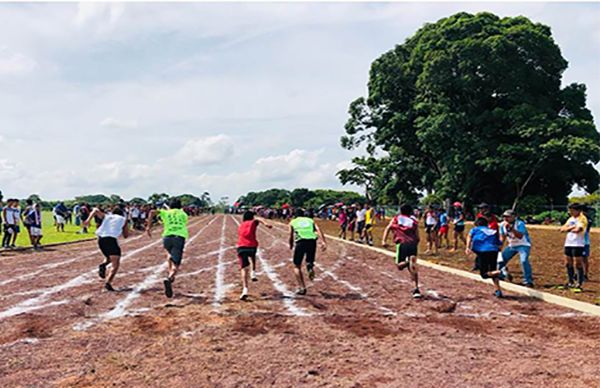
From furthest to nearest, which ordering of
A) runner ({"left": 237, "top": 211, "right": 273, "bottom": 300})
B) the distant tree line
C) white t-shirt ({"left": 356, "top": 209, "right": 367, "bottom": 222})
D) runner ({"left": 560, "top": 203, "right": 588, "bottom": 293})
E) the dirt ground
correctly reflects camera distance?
the distant tree line, white t-shirt ({"left": 356, "top": 209, "right": 367, "bottom": 222}), the dirt ground, runner ({"left": 560, "top": 203, "right": 588, "bottom": 293}), runner ({"left": 237, "top": 211, "right": 273, "bottom": 300})

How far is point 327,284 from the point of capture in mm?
11789

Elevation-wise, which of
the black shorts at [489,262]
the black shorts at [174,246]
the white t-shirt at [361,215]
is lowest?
the black shorts at [489,262]

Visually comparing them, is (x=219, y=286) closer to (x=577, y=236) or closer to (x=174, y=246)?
(x=174, y=246)

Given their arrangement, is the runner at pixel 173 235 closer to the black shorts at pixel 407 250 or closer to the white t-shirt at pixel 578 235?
the black shorts at pixel 407 250

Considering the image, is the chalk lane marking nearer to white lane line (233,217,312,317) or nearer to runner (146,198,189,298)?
runner (146,198,189,298)

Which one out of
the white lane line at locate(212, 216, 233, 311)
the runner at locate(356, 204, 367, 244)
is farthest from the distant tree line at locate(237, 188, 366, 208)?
the white lane line at locate(212, 216, 233, 311)

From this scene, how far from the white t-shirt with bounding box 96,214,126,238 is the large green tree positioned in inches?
1193

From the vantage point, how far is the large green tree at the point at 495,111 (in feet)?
119

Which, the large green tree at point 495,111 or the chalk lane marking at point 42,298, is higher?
the large green tree at point 495,111

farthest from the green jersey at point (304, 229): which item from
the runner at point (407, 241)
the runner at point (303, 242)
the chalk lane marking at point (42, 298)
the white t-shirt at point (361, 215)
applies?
the white t-shirt at point (361, 215)

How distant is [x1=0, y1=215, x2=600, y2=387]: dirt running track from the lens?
5590 millimetres

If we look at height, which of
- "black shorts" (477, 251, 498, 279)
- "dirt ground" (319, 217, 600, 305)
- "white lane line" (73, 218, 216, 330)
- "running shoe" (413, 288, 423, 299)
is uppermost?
"black shorts" (477, 251, 498, 279)

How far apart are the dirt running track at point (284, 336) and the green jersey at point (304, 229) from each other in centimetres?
109

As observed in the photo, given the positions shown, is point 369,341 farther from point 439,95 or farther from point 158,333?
point 439,95
